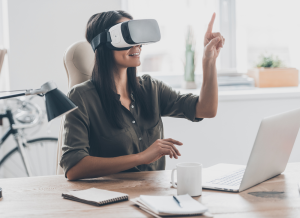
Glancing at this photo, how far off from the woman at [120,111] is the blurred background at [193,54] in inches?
34.1

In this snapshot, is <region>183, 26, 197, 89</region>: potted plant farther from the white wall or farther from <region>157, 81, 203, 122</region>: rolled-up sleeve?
<region>157, 81, 203, 122</region>: rolled-up sleeve

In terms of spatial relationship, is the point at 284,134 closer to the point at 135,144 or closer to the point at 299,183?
the point at 299,183

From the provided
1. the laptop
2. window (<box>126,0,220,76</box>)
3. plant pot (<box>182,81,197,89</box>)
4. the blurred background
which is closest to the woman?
the laptop

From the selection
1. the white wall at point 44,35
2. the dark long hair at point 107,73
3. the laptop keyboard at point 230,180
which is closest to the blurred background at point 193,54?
the white wall at point 44,35

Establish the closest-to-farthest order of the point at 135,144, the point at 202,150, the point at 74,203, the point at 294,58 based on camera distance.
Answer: the point at 74,203 < the point at 135,144 < the point at 202,150 < the point at 294,58

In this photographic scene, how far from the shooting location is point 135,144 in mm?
1502

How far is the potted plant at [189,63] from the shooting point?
8.74ft

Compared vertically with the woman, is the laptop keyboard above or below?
below

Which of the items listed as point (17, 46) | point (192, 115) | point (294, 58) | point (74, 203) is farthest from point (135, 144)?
point (294, 58)

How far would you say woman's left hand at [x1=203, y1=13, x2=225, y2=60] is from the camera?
145 cm

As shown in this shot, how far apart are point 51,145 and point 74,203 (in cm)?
169

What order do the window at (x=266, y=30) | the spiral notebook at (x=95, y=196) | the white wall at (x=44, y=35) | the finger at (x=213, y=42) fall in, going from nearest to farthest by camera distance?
1. the spiral notebook at (x=95, y=196)
2. the finger at (x=213, y=42)
3. the white wall at (x=44, y=35)
4. the window at (x=266, y=30)

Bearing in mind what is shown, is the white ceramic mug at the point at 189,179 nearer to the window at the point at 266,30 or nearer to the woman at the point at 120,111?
the woman at the point at 120,111

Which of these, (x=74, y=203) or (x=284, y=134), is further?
(x=284, y=134)
